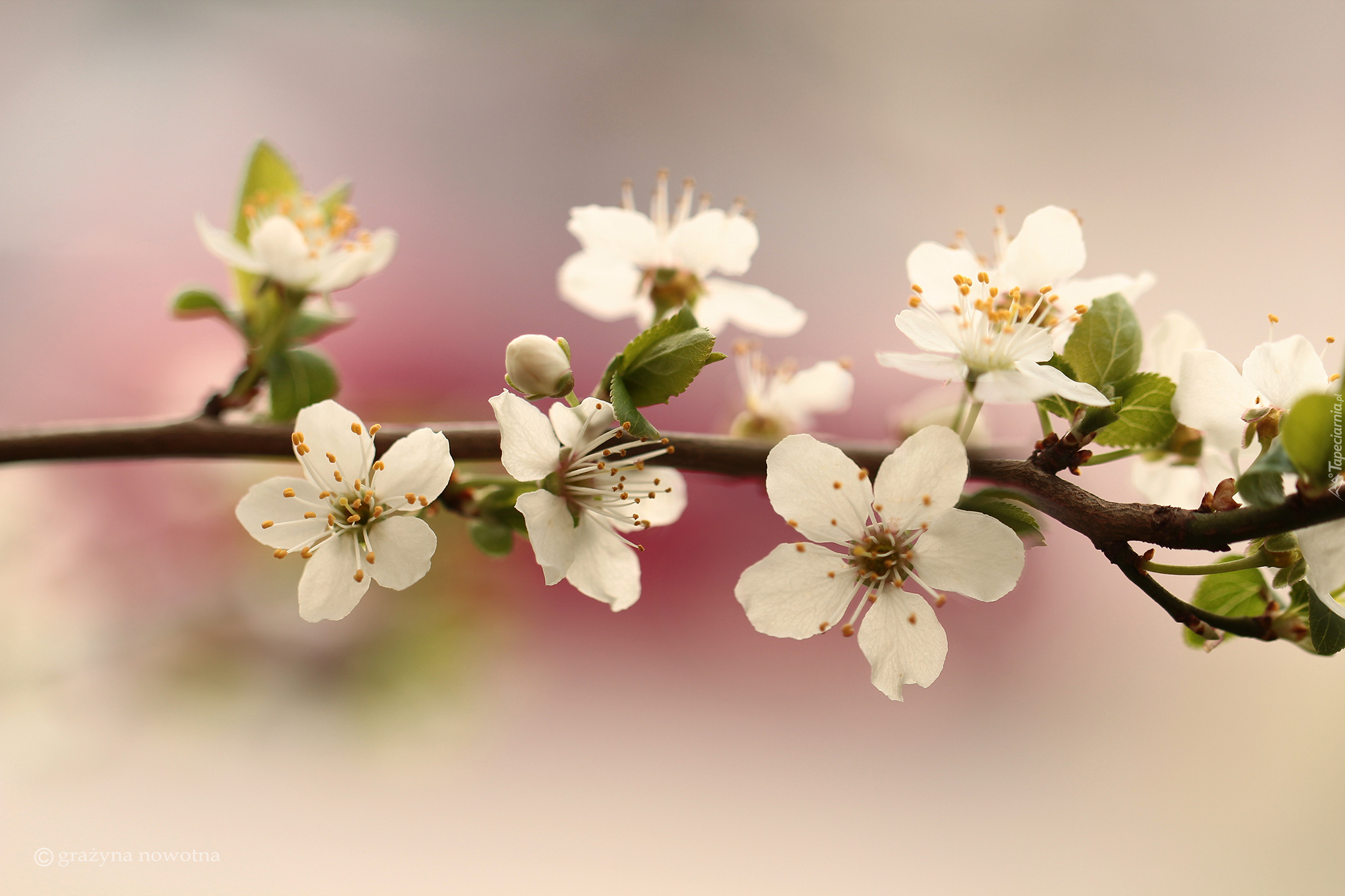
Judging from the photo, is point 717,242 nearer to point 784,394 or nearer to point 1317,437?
point 784,394

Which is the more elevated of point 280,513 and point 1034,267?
point 1034,267

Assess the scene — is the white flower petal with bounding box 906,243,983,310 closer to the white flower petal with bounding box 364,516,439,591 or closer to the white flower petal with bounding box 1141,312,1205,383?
the white flower petal with bounding box 1141,312,1205,383

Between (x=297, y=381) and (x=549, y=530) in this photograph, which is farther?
(x=297, y=381)

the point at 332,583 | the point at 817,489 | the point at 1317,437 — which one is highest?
the point at 1317,437

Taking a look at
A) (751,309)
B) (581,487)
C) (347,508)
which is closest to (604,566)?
(581,487)

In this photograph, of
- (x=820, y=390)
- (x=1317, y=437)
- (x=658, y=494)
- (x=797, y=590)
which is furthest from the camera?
(x=820, y=390)

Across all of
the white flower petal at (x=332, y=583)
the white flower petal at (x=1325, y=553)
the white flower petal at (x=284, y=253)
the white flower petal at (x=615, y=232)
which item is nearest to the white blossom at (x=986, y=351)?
the white flower petal at (x=1325, y=553)

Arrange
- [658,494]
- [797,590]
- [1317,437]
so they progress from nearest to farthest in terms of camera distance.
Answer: [1317,437] < [797,590] < [658,494]
